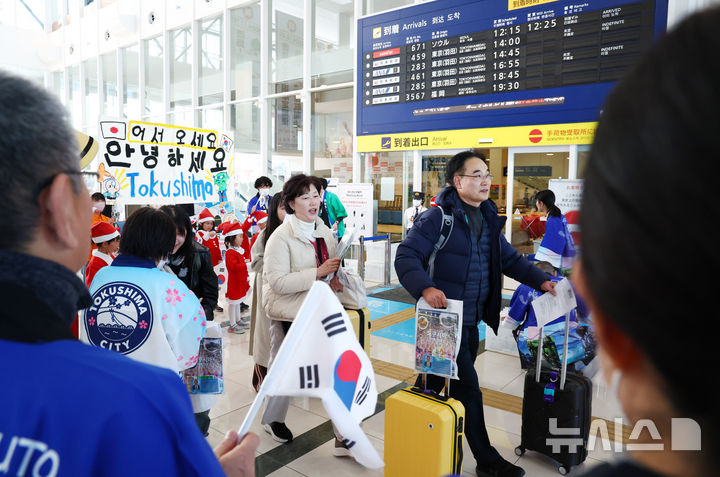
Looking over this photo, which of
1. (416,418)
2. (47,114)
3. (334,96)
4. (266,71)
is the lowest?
(416,418)

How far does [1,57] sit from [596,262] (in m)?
21.8

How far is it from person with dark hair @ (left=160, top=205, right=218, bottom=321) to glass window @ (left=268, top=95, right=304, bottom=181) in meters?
7.17

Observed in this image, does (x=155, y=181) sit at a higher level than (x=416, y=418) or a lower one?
higher

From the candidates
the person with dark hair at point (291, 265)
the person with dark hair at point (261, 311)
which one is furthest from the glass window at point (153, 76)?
the person with dark hair at point (291, 265)

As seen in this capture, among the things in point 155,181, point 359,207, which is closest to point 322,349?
point 155,181

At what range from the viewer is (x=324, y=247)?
3.15 meters

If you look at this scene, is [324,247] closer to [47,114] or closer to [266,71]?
[47,114]

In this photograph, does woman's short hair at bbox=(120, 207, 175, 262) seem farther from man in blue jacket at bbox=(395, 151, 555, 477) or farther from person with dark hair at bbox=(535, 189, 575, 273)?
person with dark hair at bbox=(535, 189, 575, 273)

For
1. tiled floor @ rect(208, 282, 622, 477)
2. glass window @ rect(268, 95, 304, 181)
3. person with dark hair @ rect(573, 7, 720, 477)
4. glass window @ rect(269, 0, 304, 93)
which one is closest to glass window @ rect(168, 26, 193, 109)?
glass window @ rect(269, 0, 304, 93)

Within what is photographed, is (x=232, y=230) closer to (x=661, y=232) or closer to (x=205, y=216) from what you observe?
(x=205, y=216)

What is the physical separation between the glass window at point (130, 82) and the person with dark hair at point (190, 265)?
42.7ft

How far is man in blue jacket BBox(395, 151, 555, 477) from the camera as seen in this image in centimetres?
258

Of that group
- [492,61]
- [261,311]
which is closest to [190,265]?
[261,311]

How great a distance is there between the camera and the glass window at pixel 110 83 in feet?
49.7
